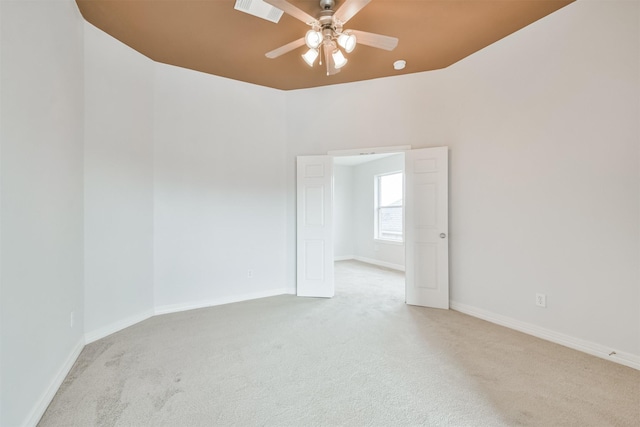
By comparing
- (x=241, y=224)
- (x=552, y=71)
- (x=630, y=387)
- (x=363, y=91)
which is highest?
(x=363, y=91)

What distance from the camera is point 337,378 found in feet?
6.57

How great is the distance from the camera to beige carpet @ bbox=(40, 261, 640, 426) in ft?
5.37

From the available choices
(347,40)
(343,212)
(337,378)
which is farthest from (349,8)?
(343,212)

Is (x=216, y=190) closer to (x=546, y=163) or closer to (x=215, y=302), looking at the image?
(x=215, y=302)

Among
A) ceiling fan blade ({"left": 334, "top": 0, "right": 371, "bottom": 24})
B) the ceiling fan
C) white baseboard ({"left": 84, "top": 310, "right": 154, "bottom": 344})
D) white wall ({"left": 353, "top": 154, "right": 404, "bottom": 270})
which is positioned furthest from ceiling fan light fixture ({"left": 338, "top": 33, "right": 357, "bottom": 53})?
white wall ({"left": 353, "top": 154, "right": 404, "bottom": 270})

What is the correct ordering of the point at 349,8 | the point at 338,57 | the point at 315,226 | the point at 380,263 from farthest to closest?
the point at 380,263 → the point at 315,226 → the point at 338,57 → the point at 349,8

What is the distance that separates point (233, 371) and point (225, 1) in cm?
296

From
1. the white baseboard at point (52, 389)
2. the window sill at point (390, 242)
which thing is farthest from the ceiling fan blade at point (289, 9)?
the window sill at point (390, 242)

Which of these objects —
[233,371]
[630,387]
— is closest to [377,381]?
[233,371]

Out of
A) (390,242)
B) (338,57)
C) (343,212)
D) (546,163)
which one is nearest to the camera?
(338,57)

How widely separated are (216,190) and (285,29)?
2.03m

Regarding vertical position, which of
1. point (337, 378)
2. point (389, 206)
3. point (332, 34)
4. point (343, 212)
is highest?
point (332, 34)

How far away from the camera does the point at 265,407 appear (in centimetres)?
171

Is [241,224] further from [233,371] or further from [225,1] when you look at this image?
[225,1]
